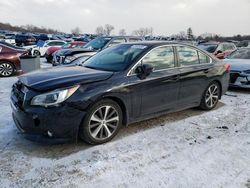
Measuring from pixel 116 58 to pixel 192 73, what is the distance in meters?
1.56

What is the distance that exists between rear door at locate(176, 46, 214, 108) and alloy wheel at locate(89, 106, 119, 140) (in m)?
1.61

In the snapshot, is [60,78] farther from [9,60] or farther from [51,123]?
[9,60]

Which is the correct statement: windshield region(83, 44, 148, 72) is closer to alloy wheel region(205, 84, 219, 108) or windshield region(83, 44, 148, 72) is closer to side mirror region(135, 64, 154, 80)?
side mirror region(135, 64, 154, 80)

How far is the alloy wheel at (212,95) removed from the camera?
6.08m

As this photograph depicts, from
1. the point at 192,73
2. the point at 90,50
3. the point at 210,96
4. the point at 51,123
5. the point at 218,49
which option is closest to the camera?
the point at 51,123

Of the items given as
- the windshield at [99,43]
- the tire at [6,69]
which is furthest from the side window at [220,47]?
the tire at [6,69]

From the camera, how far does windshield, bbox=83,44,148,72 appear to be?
4.70 meters

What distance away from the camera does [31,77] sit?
4.33 metres

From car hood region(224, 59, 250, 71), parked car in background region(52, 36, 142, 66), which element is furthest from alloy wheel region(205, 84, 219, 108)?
parked car in background region(52, 36, 142, 66)

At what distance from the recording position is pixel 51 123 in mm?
3764

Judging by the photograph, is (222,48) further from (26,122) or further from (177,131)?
(26,122)

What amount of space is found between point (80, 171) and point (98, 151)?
1.93 feet

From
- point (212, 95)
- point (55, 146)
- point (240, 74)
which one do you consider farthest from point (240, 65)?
point (55, 146)

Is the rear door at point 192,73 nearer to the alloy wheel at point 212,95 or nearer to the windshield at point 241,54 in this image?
the alloy wheel at point 212,95
